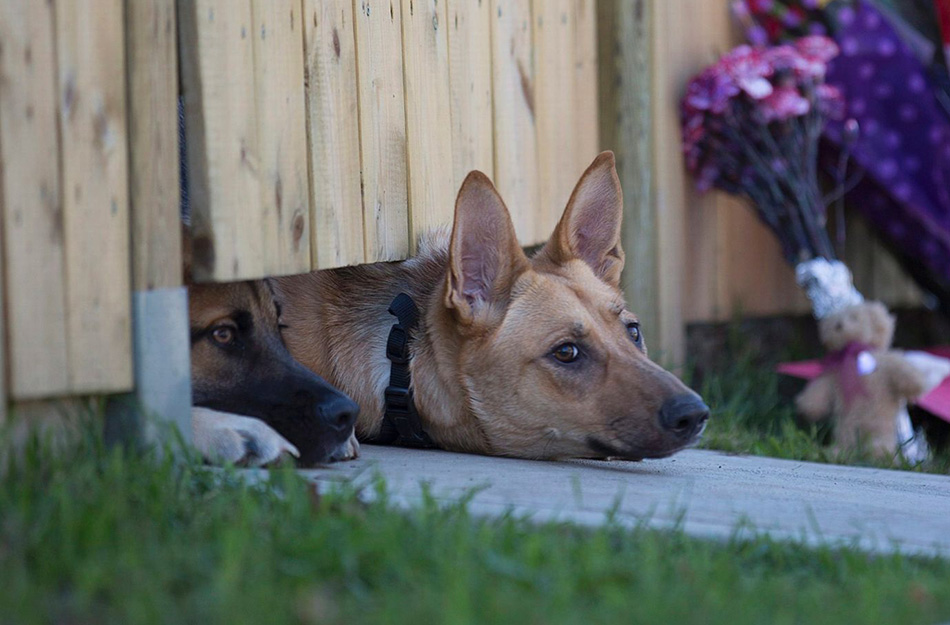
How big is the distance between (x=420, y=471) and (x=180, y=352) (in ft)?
2.58

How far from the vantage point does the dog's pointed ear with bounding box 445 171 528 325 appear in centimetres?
372

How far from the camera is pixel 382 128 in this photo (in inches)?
157

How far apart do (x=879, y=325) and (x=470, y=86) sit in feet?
8.02

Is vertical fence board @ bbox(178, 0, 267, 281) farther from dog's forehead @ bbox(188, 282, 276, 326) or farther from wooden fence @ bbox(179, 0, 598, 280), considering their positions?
dog's forehead @ bbox(188, 282, 276, 326)

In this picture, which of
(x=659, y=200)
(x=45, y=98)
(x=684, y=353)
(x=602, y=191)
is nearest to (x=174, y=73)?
(x=45, y=98)

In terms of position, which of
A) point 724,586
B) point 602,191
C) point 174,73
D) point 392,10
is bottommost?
point 724,586

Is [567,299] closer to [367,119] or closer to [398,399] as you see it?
[398,399]

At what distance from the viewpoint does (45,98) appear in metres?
2.68

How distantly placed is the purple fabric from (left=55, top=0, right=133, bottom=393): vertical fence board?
461 centimetres

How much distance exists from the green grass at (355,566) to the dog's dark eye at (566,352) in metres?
1.20

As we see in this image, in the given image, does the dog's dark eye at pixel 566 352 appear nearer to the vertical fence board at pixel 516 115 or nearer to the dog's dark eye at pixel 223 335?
the dog's dark eye at pixel 223 335

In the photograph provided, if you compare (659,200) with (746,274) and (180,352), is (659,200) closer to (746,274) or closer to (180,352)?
(746,274)

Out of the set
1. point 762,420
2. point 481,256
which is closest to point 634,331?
point 481,256

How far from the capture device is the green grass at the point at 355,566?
1902 mm
